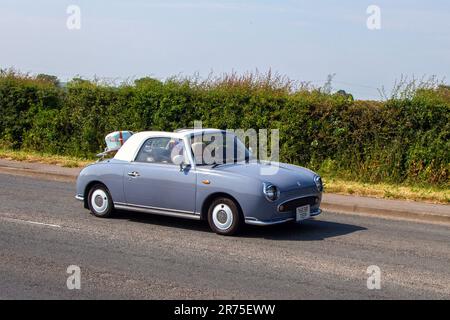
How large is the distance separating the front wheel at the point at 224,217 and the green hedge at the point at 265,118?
25.4 ft

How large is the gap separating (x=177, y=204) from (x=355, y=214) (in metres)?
4.10

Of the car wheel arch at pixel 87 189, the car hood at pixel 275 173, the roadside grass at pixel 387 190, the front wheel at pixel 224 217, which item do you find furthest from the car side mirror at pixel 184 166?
the roadside grass at pixel 387 190

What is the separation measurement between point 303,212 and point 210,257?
2114 mm

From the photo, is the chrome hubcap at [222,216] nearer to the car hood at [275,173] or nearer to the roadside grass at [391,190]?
the car hood at [275,173]

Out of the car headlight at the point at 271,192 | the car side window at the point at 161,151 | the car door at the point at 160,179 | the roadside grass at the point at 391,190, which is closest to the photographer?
the car headlight at the point at 271,192

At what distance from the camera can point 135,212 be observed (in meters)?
13.3

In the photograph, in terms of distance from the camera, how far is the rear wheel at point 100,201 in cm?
1261

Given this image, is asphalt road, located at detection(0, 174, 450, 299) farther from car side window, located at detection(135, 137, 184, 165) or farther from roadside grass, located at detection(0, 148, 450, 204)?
roadside grass, located at detection(0, 148, 450, 204)

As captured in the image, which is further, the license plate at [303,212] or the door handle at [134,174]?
the door handle at [134,174]

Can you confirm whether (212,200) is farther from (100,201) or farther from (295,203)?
(100,201)

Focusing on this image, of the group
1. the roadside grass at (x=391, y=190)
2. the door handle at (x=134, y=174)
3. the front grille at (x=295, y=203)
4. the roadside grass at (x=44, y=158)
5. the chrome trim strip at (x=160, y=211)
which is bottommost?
the roadside grass at (x=391, y=190)

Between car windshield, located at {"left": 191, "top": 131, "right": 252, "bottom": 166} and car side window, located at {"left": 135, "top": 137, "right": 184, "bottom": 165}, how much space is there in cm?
25

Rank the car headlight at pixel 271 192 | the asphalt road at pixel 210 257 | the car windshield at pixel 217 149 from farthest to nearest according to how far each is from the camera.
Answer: the car windshield at pixel 217 149, the car headlight at pixel 271 192, the asphalt road at pixel 210 257

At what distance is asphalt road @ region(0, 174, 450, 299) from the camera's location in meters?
8.14
